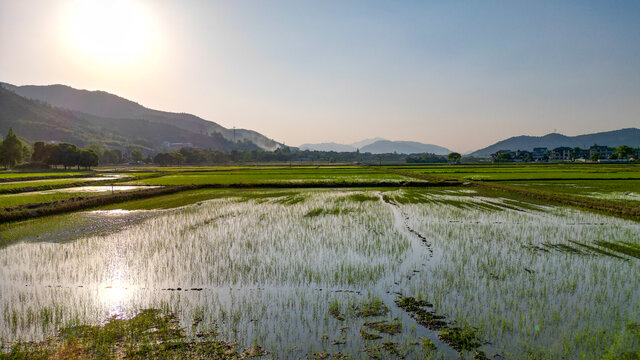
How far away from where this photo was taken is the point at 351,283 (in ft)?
23.0

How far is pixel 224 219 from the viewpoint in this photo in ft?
48.4

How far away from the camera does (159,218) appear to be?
15148 millimetres

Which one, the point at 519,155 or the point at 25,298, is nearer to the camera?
the point at 25,298

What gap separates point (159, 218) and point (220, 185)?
15.3m

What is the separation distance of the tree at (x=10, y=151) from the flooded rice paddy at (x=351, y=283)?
60873mm

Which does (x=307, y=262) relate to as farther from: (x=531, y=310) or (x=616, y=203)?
(x=616, y=203)

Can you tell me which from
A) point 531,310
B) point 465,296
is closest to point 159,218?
point 465,296

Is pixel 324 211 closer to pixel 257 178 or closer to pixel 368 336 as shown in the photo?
pixel 368 336

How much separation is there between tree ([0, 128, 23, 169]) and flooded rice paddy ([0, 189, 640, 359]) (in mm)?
60873

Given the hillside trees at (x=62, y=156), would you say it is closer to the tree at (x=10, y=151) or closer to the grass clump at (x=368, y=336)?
the tree at (x=10, y=151)

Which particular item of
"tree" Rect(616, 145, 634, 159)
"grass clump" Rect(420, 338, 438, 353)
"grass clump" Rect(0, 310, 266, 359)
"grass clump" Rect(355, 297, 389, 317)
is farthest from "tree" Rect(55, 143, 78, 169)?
"tree" Rect(616, 145, 634, 159)

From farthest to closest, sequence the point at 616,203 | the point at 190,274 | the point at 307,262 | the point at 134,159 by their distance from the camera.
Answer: the point at 134,159
the point at 616,203
the point at 307,262
the point at 190,274

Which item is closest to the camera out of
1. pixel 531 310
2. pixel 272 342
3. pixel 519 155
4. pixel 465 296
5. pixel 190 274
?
pixel 272 342

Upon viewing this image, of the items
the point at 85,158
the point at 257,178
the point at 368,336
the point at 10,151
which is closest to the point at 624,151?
the point at 257,178
